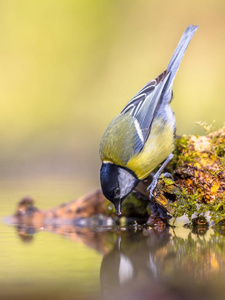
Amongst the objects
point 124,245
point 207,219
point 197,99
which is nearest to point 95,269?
point 124,245

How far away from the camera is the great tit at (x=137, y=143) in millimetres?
2570

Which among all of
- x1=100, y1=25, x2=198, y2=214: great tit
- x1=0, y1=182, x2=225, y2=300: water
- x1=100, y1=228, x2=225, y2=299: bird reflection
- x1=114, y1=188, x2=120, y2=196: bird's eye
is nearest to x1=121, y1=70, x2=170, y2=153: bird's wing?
x1=100, y1=25, x2=198, y2=214: great tit

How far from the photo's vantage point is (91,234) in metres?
2.30

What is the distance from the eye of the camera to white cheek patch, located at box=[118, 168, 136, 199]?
8.42 ft

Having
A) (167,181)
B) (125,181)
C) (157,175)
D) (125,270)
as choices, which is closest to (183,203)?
(167,181)

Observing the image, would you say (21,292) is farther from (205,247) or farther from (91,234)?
(91,234)

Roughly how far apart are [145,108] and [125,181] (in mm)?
568

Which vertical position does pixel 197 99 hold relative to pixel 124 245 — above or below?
above

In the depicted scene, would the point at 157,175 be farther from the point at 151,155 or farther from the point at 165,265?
the point at 165,265

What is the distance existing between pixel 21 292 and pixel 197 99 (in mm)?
4846

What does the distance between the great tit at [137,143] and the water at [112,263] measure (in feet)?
0.94

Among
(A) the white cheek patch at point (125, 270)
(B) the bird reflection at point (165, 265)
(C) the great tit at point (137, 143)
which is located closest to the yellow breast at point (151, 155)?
(C) the great tit at point (137, 143)

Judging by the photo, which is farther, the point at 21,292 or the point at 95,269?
the point at 95,269

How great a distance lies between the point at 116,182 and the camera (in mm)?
2543
